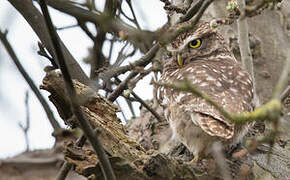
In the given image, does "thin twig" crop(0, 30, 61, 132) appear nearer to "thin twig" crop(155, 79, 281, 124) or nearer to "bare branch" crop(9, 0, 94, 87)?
"bare branch" crop(9, 0, 94, 87)

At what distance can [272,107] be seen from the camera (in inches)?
53.2

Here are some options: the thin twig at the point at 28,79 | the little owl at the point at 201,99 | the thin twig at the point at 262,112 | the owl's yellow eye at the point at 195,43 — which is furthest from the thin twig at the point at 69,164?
the owl's yellow eye at the point at 195,43

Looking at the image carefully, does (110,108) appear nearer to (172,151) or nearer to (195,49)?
(172,151)

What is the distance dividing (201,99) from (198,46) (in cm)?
116

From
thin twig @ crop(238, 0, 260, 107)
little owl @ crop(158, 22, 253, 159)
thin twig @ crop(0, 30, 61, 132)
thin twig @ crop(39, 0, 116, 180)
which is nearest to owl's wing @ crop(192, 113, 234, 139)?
little owl @ crop(158, 22, 253, 159)

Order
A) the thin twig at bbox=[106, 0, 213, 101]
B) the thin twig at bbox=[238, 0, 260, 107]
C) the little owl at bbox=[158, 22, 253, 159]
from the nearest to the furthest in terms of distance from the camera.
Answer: the thin twig at bbox=[106, 0, 213, 101] → the little owl at bbox=[158, 22, 253, 159] → the thin twig at bbox=[238, 0, 260, 107]

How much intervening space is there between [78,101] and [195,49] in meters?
2.43

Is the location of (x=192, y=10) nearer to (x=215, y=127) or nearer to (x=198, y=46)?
(x=215, y=127)

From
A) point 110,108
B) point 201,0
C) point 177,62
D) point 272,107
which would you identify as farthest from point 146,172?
point 177,62

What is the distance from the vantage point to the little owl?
2938mm

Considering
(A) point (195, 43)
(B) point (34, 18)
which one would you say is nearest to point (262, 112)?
(B) point (34, 18)

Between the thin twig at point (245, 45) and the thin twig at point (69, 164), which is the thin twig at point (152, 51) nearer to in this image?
the thin twig at point (69, 164)

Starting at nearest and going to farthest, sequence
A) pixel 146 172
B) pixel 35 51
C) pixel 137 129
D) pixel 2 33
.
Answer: pixel 146 172 < pixel 35 51 < pixel 2 33 < pixel 137 129

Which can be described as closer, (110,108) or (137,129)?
(110,108)
